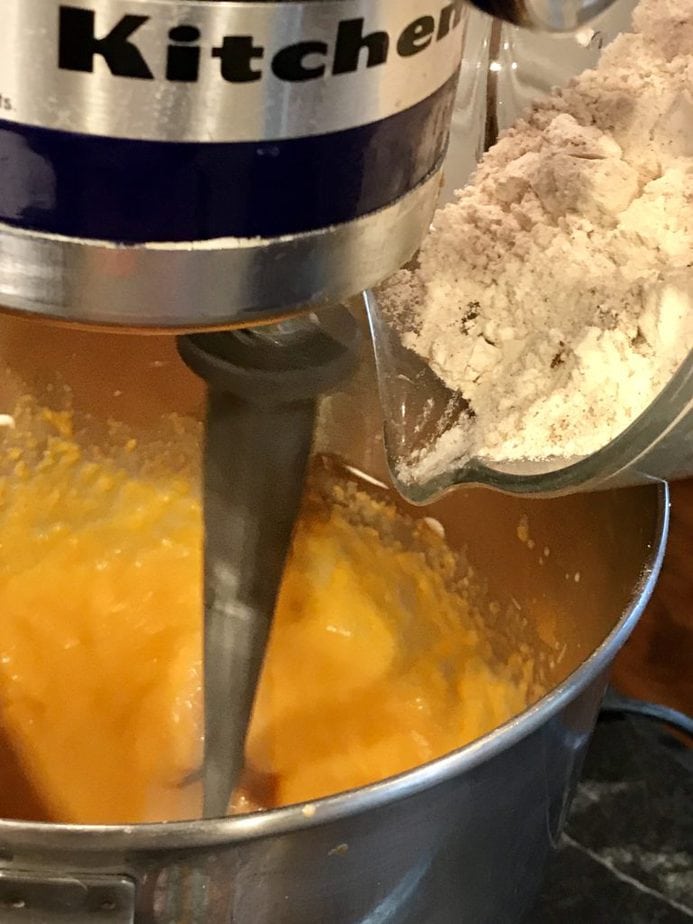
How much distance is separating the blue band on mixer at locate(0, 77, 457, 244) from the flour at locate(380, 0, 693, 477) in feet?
0.53

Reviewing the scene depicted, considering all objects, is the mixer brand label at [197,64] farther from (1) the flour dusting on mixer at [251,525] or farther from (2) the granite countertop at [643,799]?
(2) the granite countertop at [643,799]

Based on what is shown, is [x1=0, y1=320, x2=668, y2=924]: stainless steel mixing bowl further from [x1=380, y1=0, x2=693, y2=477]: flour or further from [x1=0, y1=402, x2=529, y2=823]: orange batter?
[x1=0, y1=402, x2=529, y2=823]: orange batter

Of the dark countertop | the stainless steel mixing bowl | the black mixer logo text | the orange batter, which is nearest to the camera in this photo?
the black mixer logo text

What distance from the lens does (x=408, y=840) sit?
16.0 inches

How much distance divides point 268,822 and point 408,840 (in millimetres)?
77

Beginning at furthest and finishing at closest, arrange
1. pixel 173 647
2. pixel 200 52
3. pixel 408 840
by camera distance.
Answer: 1. pixel 173 647
2. pixel 408 840
3. pixel 200 52

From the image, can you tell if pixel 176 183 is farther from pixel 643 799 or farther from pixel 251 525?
pixel 643 799

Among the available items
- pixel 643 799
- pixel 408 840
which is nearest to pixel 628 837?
pixel 643 799

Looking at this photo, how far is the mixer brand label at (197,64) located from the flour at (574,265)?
0.17m

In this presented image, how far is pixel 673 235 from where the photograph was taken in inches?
16.5

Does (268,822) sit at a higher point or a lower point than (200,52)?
lower

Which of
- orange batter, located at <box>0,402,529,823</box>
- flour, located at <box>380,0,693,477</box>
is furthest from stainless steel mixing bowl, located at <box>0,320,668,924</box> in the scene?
orange batter, located at <box>0,402,529,823</box>

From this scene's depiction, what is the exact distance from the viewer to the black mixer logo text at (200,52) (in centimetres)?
25

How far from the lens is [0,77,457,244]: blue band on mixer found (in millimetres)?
268
